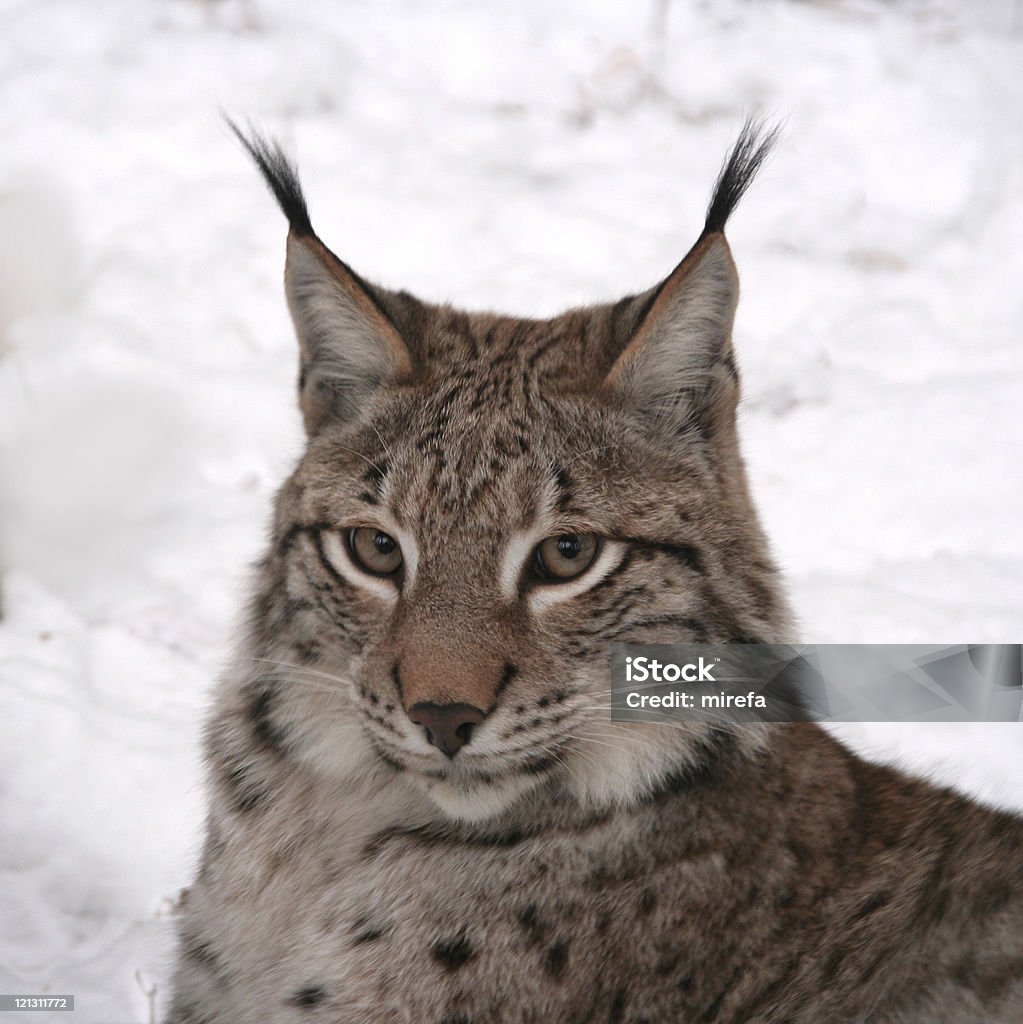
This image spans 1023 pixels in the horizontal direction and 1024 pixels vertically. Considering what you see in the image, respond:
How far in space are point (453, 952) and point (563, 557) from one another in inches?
28.8

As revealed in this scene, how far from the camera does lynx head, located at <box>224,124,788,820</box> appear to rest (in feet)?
7.80

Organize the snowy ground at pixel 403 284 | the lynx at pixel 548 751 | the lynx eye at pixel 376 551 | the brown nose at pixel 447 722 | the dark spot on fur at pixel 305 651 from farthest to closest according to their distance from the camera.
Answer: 1. the snowy ground at pixel 403 284
2. the dark spot on fur at pixel 305 651
3. the lynx eye at pixel 376 551
4. the lynx at pixel 548 751
5. the brown nose at pixel 447 722

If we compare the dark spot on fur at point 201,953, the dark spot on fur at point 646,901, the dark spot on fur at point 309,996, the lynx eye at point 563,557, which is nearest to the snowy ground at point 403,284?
the dark spot on fur at point 201,953

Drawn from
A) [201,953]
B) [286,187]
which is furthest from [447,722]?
[286,187]

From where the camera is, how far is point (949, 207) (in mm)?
5770

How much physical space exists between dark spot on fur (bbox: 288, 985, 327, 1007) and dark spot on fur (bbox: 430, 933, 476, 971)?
24cm

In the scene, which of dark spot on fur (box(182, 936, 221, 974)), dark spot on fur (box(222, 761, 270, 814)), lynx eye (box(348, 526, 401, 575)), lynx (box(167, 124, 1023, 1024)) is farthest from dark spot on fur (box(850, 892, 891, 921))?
dark spot on fur (box(182, 936, 221, 974))

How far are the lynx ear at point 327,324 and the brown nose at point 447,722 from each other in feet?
2.36

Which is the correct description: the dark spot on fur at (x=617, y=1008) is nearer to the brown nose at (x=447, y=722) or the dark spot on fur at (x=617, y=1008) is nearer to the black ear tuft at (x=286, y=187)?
the brown nose at (x=447, y=722)

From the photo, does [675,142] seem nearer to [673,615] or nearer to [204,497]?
[204,497]

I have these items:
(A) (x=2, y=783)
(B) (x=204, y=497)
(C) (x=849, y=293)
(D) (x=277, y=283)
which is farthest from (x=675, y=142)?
(A) (x=2, y=783)

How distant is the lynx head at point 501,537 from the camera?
2377mm

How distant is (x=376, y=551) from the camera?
2523 mm

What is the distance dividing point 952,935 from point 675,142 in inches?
165
